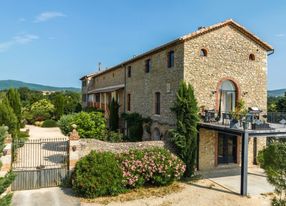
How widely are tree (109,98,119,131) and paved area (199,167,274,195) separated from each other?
12070 millimetres

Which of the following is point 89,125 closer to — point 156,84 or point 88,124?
point 88,124

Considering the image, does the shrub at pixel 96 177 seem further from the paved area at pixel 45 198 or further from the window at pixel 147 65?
the window at pixel 147 65

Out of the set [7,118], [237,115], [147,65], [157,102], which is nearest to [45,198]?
[7,118]

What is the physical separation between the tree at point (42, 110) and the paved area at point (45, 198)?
112 ft

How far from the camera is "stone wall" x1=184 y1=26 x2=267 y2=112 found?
17062 mm

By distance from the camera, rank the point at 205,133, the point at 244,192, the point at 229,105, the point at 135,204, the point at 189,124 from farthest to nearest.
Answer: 1. the point at 229,105
2. the point at 205,133
3. the point at 189,124
4. the point at 244,192
5. the point at 135,204

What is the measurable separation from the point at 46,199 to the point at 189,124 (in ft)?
27.7

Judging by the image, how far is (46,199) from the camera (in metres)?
11.9

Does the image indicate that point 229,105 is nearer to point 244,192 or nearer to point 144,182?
point 244,192

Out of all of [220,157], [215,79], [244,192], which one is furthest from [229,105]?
[244,192]

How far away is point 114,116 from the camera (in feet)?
87.2

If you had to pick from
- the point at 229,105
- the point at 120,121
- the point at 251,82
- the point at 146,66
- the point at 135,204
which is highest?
the point at 146,66


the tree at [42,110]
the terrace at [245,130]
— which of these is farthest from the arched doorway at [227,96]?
the tree at [42,110]

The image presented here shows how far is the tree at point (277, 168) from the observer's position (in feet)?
27.1
